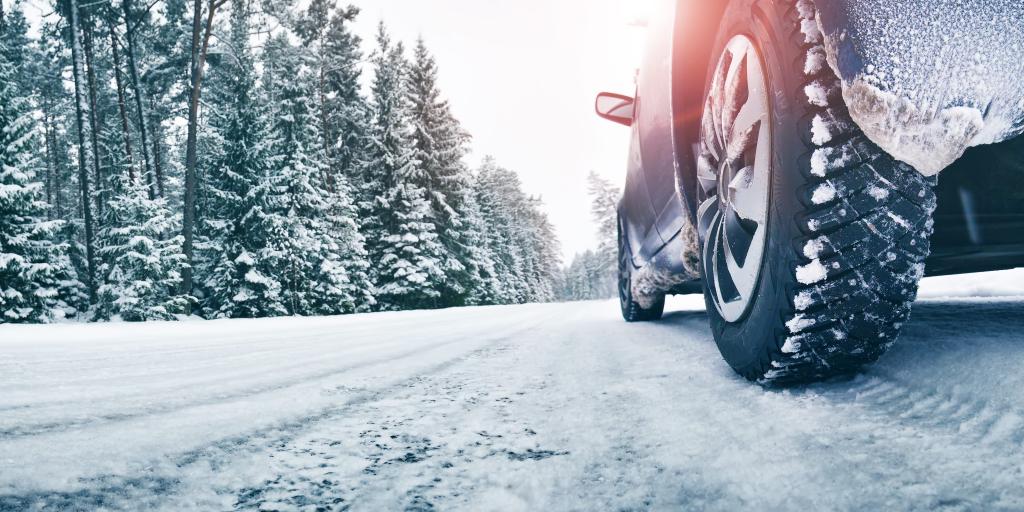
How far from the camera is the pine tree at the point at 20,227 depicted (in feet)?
43.4

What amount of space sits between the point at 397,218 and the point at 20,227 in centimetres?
1116

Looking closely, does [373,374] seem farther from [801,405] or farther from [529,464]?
[801,405]

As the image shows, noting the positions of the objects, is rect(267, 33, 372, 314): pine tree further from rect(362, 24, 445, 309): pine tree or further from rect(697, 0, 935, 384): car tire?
rect(697, 0, 935, 384): car tire

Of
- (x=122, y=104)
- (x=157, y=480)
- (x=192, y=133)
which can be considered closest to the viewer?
(x=157, y=480)

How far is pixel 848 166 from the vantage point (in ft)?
3.14

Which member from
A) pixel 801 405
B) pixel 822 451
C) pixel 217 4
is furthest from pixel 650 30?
pixel 217 4

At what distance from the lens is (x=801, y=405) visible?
0.96 m

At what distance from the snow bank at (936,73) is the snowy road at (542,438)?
0.44 meters

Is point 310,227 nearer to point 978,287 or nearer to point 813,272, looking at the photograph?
point 978,287

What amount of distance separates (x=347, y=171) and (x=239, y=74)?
892 centimetres

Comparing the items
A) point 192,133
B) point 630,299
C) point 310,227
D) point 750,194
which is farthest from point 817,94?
point 310,227

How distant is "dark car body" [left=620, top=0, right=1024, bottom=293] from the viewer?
4.02ft

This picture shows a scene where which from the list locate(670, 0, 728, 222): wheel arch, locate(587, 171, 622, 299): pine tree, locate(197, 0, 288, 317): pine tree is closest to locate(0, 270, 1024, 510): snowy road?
locate(670, 0, 728, 222): wheel arch

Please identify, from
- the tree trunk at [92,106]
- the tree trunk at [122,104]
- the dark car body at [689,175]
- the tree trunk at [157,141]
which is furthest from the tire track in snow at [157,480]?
the tree trunk at [157,141]
